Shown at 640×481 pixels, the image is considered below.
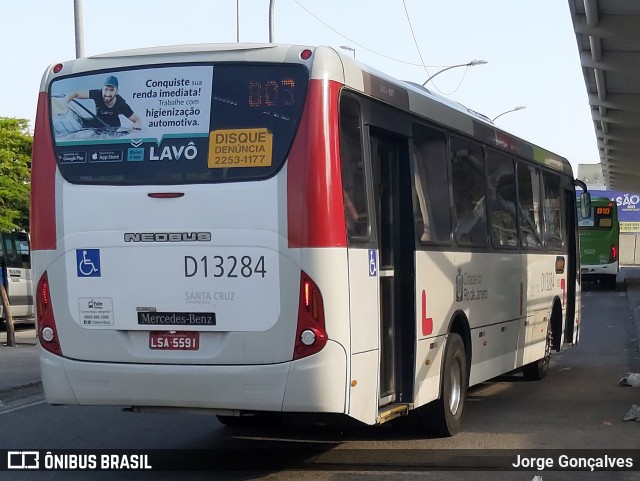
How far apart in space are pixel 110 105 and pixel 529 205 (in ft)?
22.5

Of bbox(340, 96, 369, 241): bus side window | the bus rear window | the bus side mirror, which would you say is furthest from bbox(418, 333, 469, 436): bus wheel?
the bus side mirror

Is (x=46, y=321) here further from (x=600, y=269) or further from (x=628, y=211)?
(x=628, y=211)

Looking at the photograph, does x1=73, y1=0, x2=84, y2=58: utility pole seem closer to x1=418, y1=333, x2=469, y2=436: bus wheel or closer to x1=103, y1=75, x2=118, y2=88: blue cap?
x1=418, y1=333, x2=469, y2=436: bus wheel

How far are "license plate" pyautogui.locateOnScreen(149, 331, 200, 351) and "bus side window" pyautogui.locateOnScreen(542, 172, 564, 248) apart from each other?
7.80 meters

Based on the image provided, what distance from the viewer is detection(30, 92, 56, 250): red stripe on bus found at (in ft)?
26.2

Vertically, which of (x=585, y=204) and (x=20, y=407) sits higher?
(x=585, y=204)

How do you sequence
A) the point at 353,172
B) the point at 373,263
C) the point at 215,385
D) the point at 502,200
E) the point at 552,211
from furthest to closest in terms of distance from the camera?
the point at 552,211, the point at 502,200, the point at 373,263, the point at 353,172, the point at 215,385

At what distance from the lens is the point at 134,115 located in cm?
788

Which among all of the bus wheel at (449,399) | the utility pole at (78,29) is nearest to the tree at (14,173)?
the utility pole at (78,29)

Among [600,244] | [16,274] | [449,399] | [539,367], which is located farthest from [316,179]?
[600,244]

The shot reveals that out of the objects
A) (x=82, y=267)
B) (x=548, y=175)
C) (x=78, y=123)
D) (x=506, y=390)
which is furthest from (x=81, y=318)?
(x=548, y=175)

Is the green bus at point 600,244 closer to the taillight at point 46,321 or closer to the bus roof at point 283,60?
the bus roof at point 283,60

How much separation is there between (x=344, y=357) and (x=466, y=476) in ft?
5.08

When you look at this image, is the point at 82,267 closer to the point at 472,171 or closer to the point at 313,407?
the point at 313,407
